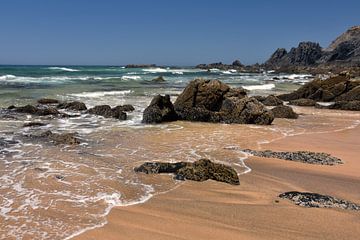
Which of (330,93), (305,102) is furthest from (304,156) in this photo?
(330,93)

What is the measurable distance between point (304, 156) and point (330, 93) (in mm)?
15612

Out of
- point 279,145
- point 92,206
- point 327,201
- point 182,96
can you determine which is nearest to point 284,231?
point 327,201

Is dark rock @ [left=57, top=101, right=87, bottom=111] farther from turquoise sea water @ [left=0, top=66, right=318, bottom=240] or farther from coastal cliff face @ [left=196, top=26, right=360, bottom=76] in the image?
coastal cliff face @ [left=196, top=26, right=360, bottom=76]

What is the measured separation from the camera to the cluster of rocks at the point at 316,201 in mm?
5485

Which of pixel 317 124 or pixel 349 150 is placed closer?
pixel 349 150

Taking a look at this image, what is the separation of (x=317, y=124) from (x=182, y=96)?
17.1 ft

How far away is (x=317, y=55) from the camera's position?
104375 millimetres

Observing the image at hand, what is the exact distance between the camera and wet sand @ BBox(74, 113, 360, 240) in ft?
15.0

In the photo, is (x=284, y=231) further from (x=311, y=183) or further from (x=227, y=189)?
(x=311, y=183)

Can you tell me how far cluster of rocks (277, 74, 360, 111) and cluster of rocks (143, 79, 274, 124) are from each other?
706 centimetres

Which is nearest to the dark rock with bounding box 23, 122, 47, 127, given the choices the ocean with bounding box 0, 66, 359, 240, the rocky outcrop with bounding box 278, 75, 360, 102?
the ocean with bounding box 0, 66, 359, 240

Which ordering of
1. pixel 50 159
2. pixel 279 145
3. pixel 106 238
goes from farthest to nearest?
pixel 279 145
pixel 50 159
pixel 106 238

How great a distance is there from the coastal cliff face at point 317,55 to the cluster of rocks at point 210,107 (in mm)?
75247

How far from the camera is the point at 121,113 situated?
14664 mm
